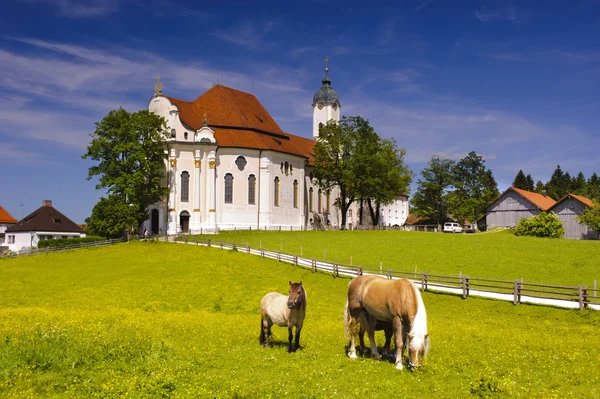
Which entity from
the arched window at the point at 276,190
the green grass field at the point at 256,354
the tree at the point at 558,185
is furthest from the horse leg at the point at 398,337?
the tree at the point at 558,185

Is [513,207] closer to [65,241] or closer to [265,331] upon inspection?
[65,241]

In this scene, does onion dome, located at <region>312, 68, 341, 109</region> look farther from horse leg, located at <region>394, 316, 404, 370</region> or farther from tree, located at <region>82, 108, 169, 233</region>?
horse leg, located at <region>394, 316, 404, 370</region>

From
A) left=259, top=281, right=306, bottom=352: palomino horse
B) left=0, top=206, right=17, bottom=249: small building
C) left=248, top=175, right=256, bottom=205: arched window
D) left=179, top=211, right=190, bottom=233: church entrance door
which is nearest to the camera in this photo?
left=259, top=281, right=306, bottom=352: palomino horse

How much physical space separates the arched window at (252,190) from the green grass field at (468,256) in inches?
391

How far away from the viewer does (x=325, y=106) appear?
314 ft

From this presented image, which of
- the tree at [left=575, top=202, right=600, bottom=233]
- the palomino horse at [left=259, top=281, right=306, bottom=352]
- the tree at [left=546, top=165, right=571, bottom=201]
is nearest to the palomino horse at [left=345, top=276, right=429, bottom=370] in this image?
the palomino horse at [left=259, top=281, right=306, bottom=352]

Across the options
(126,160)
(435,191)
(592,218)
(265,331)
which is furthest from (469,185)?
(265,331)

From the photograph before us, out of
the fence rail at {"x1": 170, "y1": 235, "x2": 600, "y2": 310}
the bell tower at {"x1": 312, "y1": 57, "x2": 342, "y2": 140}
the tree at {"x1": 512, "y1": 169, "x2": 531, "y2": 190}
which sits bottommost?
the fence rail at {"x1": 170, "y1": 235, "x2": 600, "y2": 310}

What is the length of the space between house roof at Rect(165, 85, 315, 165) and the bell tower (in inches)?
735

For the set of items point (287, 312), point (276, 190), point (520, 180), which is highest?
point (520, 180)

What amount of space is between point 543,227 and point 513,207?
14.7 metres

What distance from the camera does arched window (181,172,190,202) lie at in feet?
213

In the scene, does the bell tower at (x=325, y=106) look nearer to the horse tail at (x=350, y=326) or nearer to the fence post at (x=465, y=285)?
the fence post at (x=465, y=285)

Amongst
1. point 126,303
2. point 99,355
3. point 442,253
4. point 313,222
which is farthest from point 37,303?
point 313,222
